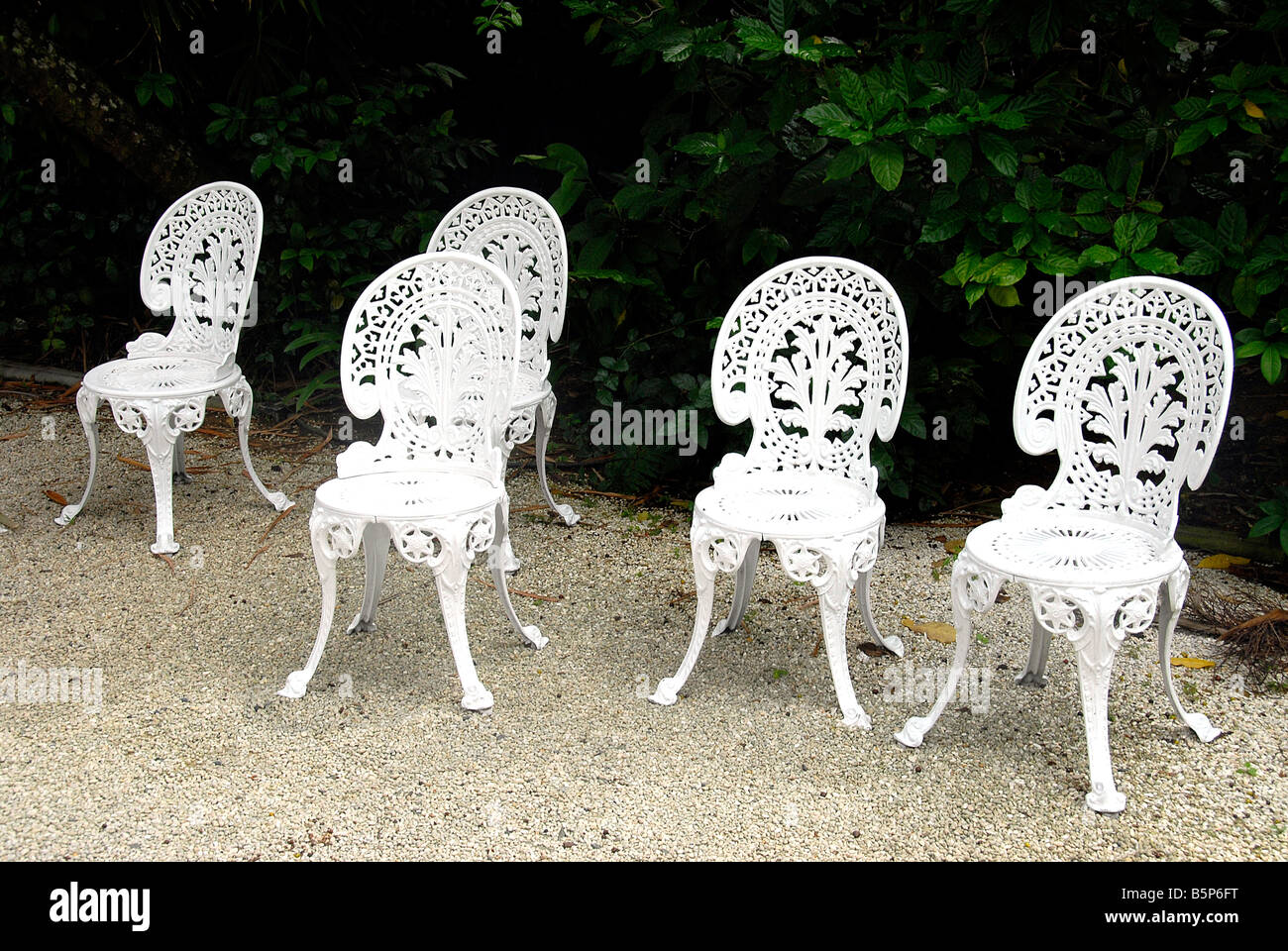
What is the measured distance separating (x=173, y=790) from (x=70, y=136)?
4.78 meters

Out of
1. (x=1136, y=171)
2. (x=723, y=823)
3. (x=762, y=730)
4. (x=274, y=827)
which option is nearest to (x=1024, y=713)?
(x=762, y=730)

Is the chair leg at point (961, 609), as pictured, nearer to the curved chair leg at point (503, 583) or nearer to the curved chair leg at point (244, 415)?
the curved chair leg at point (503, 583)

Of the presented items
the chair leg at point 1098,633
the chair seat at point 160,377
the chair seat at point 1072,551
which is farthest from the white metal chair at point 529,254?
the chair leg at point 1098,633

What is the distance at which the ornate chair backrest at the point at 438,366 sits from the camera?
362cm

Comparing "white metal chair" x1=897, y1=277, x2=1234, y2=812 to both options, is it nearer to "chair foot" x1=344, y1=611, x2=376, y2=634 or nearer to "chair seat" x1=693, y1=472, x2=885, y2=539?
"chair seat" x1=693, y1=472, x2=885, y2=539

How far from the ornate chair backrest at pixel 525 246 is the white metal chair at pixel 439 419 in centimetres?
93

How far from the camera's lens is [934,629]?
3973 millimetres

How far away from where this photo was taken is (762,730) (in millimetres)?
3355

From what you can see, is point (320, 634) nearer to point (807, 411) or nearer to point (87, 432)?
point (807, 411)

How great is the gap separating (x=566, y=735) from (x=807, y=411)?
49.2 inches

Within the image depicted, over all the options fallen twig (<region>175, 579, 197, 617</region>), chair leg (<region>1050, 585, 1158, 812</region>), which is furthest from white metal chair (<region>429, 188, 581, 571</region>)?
chair leg (<region>1050, 585, 1158, 812</region>)

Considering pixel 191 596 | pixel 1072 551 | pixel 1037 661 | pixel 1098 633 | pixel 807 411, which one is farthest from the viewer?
pixel 191 596

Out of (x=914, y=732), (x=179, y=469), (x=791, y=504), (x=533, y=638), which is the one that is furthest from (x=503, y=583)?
(x=179, y=469)

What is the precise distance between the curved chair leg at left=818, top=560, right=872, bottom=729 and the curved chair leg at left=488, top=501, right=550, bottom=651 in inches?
39.7
